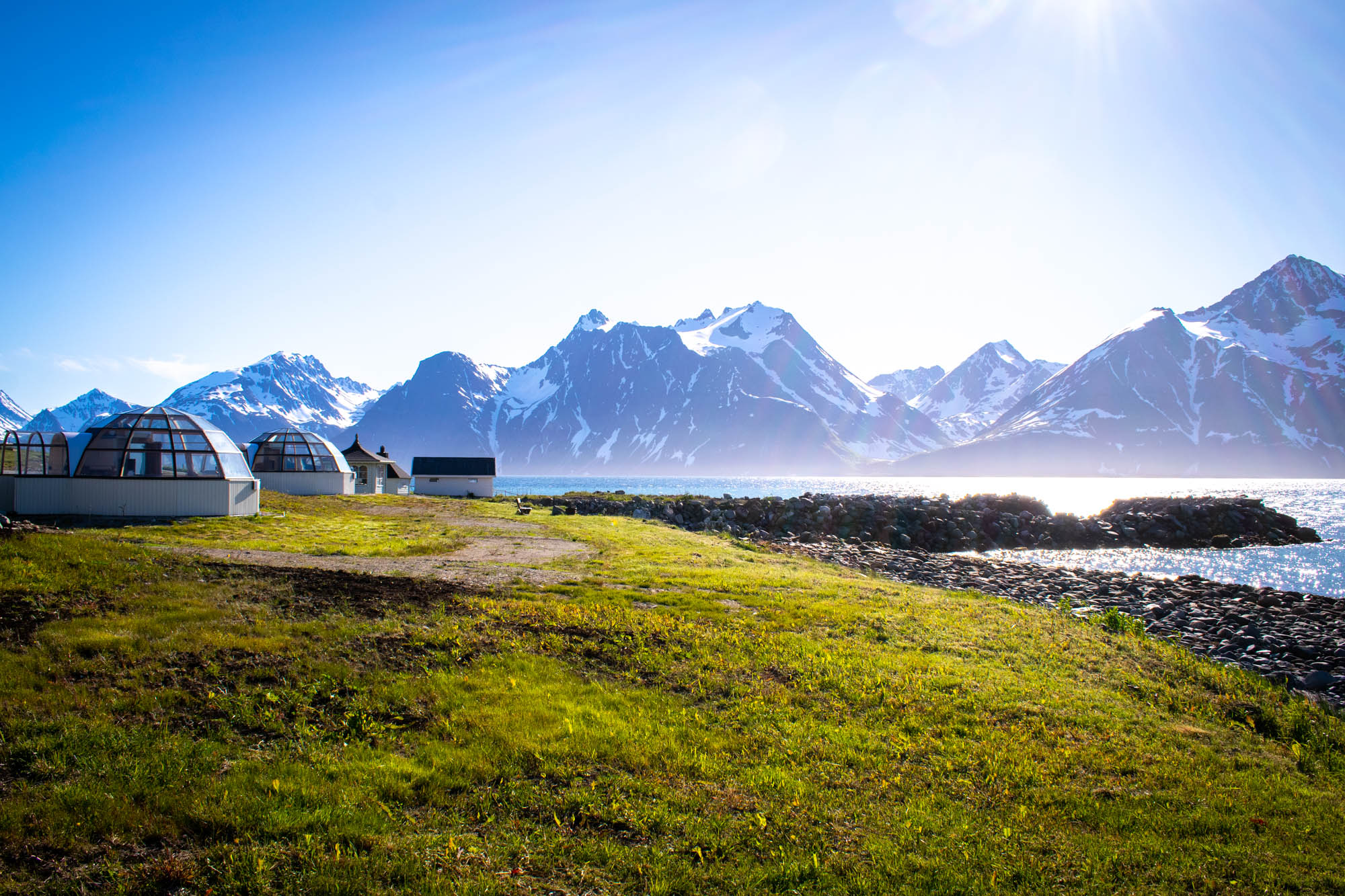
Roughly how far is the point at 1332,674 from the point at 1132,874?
14175mm

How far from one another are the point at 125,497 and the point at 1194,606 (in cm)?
4741

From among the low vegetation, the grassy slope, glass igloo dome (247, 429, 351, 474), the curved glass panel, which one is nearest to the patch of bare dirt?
the low vegetation

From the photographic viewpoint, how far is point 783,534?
57.2 m

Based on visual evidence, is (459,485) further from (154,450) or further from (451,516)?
(154,450)

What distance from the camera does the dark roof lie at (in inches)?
2790

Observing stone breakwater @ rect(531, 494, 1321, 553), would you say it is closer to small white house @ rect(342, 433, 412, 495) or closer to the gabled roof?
small white house @ rect(342, 433, 412, 495)

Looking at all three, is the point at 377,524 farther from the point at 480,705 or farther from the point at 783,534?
the point at 783,534

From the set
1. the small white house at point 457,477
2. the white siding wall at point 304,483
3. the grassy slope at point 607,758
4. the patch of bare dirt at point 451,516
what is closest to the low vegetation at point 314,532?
the patch of bare dirt at point 451,516

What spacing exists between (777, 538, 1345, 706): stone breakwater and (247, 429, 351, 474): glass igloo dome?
135 feet

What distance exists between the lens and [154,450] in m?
31.2

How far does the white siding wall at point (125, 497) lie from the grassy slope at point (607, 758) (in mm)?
19479

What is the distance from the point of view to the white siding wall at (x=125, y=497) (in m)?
29.5

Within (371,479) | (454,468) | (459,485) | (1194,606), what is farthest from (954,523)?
(371,479)

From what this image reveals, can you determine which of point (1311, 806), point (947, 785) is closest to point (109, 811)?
point (947, 785)
